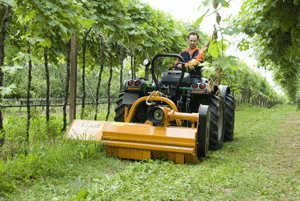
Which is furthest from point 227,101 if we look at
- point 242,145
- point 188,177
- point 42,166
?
point 42,166

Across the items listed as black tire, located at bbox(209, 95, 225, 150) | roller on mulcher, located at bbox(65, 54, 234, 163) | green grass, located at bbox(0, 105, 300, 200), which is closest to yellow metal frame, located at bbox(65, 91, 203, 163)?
roller on mulcher, located at bbox(65, 54, 234, 163)

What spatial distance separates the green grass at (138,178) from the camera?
2.90 metres

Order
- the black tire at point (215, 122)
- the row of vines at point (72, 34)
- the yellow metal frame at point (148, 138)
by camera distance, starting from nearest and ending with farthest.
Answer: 1. the row of vines at point (72, 34)
2. the yellow metal frame at point (148, 138)
3. the black tire at point (215, 122)

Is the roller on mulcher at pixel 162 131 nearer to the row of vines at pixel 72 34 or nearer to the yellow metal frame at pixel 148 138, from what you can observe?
the yellow metal frame at pixel 148 138

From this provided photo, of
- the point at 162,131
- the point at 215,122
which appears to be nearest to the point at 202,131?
the point at 162,131

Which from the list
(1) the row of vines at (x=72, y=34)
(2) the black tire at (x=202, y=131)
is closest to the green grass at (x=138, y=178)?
(2) the black tire at (x=202, y=131)

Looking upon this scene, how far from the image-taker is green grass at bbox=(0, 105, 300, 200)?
2.90 metres

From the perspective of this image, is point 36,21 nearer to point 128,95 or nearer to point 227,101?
point 128,95

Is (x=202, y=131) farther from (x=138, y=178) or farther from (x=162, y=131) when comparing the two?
(x=138, y=178)

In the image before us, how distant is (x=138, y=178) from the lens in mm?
3430

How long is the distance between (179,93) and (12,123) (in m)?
2.75

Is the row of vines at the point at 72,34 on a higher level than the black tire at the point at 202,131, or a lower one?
higher

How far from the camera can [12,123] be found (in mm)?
4723

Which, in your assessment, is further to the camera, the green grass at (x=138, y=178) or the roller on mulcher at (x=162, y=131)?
the roller on mulcher at (x=162, y=131)
